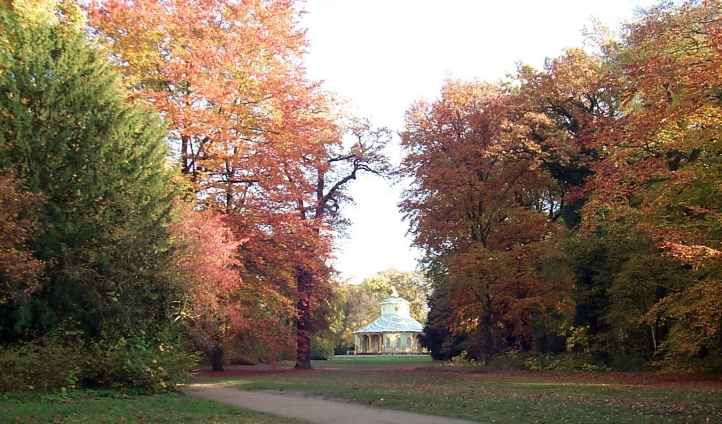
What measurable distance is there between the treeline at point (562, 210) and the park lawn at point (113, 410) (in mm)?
13045

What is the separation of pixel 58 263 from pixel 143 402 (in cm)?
485

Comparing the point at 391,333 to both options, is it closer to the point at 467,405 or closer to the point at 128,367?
the point at 128,367

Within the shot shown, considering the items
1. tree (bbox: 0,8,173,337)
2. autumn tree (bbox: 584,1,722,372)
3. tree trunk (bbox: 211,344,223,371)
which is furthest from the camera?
tree trunk (bbox: 211,344,223,371)

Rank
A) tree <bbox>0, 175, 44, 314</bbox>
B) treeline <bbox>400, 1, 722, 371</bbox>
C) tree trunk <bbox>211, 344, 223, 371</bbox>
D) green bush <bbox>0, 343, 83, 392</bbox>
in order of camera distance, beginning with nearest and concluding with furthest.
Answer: tree <bbox>0, 175, 44, 314</bbox> < green bush <bbox>0, 343, 83, 392</bbox> < treeline <bbox>400, 1, 722, 371</bbox> < tree trunk <bbox>211, 344, 223, 371</bbox>

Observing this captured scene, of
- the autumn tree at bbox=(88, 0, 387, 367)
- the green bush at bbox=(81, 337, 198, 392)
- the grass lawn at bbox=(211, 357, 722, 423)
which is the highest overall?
the autumn tree at bbox=(88, 0, 387, 367)

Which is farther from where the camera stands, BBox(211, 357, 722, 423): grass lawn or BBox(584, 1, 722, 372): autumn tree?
BBox(584, 1, 722, 372): autumn tree

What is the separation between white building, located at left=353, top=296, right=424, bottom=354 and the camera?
79312 millimetres

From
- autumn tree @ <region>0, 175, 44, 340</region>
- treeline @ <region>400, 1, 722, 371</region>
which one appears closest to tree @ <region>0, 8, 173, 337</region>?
autumn tree @ <region>0, 175, 44, 340</region>

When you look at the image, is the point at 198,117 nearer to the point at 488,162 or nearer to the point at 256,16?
the point at 256,16

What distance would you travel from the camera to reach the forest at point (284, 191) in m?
16.8

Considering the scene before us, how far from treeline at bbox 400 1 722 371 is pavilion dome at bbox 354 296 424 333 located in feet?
139

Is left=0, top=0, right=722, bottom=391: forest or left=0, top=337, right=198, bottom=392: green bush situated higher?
left=0, top=0, right=722, bottom=391: forest


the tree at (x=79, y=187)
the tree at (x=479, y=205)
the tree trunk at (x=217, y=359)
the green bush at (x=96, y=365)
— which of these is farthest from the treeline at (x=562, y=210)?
the tree at (x=79, y=187)

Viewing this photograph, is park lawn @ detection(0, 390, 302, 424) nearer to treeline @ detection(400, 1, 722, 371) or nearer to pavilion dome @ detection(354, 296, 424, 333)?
treeline @ detection(400, 1, 722, 371)
